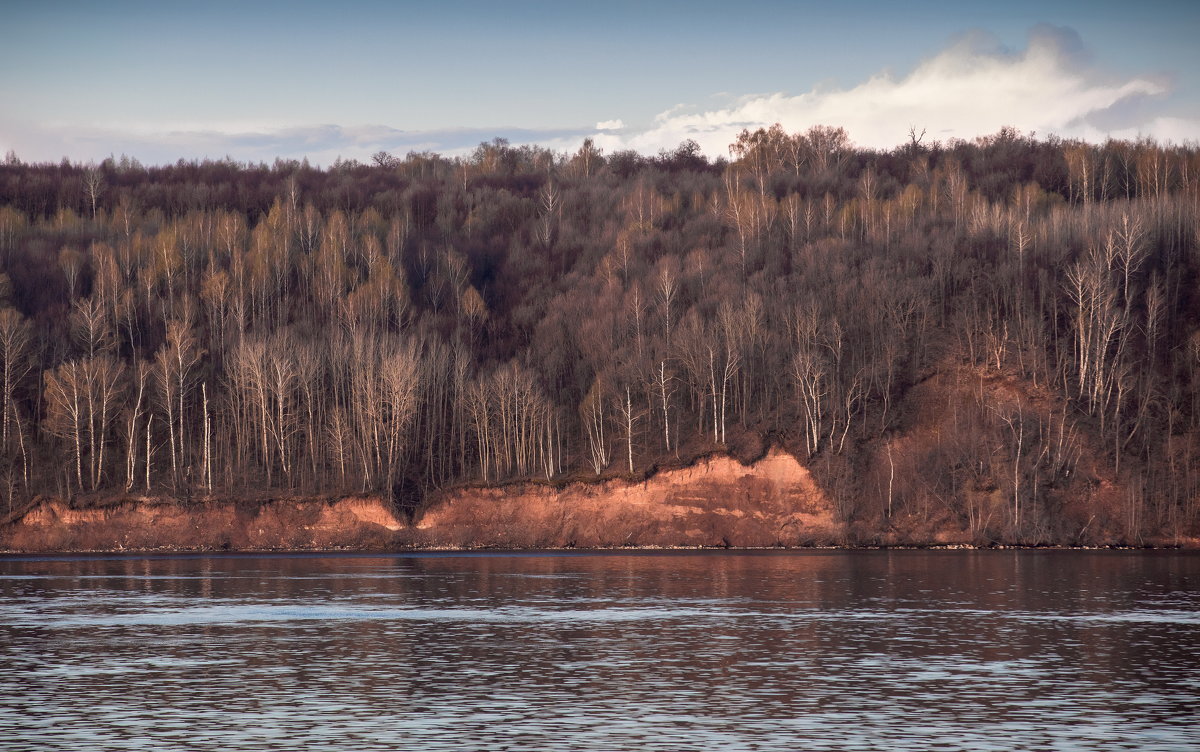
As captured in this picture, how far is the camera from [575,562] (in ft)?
264

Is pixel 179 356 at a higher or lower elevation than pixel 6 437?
higher

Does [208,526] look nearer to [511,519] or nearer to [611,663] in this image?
[511,519]

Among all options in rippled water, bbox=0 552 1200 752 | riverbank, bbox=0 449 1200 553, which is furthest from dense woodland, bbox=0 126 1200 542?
rippled water, bbox=0 552 1200 752

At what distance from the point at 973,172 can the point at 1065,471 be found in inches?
3121

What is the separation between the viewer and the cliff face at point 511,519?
91938mm

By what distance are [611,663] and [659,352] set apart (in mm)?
75601

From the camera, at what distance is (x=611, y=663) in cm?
3453

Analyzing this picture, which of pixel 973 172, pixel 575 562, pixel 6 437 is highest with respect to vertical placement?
pixel 973 172

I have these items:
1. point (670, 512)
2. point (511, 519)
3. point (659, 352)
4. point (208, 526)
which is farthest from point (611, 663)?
point (659, 352)

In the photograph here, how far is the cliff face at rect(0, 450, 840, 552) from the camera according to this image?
302ft

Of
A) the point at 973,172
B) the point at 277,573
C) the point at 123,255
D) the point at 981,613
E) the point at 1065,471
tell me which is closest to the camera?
the point at 981,613

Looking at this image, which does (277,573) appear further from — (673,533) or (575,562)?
(673,533)

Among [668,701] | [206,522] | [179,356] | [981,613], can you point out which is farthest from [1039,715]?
[179,356]

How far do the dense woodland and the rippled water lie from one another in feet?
95.6
